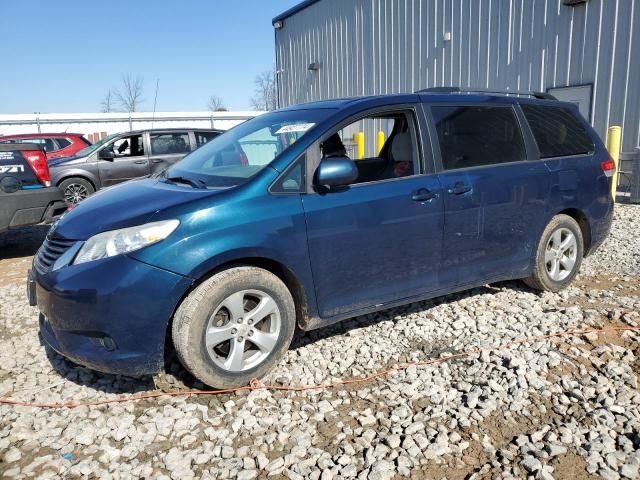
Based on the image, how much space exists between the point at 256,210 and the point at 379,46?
1479 cm

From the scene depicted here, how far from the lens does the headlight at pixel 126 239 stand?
2852 millimetres

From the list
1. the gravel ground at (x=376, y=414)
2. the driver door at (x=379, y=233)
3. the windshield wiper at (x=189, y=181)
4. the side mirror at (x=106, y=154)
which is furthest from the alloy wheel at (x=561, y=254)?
the side mirror at (x=106, y=154)

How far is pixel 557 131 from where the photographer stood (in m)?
4.64

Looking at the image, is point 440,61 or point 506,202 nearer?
point 506,202

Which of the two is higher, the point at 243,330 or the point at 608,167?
the point at 608,167

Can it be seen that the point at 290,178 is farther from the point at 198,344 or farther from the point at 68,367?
Answer: the point at 68,367

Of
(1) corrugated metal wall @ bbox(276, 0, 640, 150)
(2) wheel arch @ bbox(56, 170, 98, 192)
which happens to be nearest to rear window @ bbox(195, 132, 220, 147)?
(2) wheel arch @ bbox(56, 170, 98, 192)

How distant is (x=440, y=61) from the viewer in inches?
556

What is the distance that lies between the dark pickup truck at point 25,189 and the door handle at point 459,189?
207 inches

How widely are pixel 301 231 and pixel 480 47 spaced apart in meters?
11.5

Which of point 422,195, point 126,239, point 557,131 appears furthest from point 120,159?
point 557,131

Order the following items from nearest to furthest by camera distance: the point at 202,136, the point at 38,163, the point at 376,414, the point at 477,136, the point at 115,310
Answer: the point at 115,310
the point at 376,414
the point at 477,136
the point at 38,163
the point at 202,136

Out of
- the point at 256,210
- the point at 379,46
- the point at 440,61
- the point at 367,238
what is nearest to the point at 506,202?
the point at 367,238

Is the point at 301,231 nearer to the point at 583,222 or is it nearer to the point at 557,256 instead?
the point at 557,256
